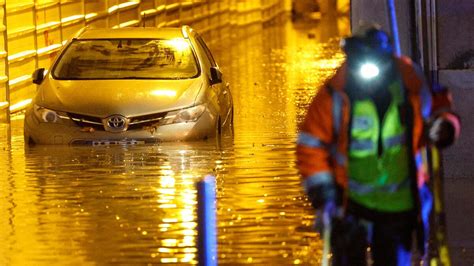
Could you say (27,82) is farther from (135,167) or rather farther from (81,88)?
(135,167)

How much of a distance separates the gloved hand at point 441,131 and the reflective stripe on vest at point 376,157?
17cm

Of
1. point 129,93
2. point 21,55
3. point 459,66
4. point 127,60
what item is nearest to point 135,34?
point 127,60

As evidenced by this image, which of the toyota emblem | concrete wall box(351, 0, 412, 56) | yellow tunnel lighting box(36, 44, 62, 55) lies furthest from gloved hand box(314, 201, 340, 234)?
yellow tunnel lighting box(36, 44, 62, 55)

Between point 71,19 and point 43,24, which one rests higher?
point 71,19

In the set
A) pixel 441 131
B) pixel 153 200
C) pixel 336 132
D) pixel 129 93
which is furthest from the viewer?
pixel 129 93

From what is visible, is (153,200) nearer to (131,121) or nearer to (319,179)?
(131,121)

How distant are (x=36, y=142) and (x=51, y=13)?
26.6 feet

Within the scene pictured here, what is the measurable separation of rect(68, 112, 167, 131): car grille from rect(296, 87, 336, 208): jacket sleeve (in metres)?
8.69

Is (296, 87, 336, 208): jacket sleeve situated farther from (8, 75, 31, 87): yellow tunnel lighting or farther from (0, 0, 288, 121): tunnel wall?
(8, 75, 31, 87): yellow tunnel lighting

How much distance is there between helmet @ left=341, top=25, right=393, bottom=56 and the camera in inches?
263

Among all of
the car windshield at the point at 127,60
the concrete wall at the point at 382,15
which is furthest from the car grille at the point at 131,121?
the concrete wall at the point at 382,15

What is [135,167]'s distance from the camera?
14219 millimetres

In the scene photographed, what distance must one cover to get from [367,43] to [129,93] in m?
8.99

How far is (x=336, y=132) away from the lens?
6.72m
